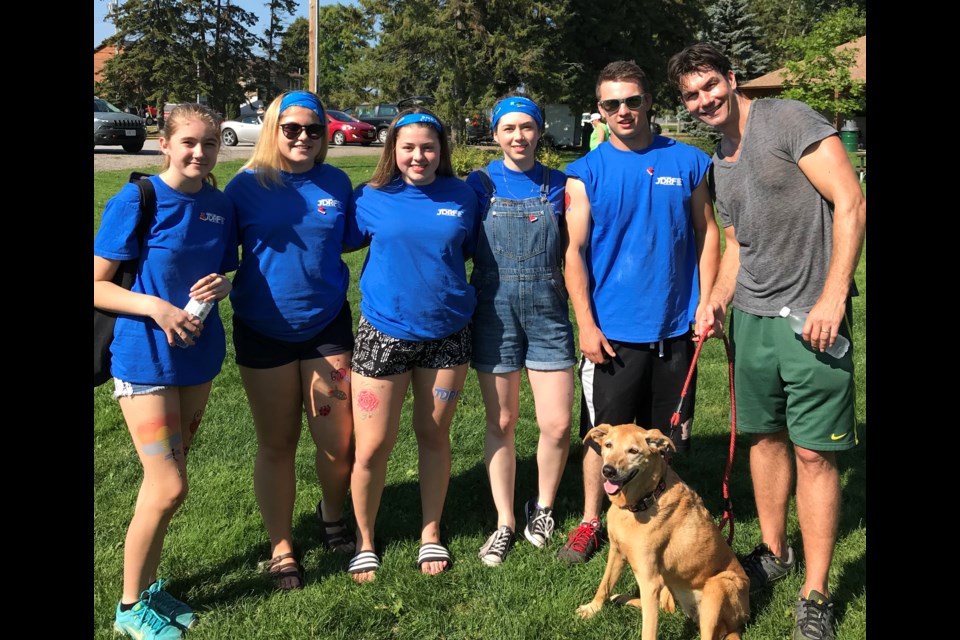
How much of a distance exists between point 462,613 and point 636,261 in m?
1.92

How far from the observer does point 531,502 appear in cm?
467

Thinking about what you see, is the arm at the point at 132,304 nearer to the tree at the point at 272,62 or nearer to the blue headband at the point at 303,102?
the blue headband at the point at 303,102

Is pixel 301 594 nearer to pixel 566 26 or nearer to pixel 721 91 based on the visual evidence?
pixel 721 91

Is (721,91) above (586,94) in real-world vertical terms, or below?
below

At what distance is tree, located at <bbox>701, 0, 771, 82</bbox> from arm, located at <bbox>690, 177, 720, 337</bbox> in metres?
45.9

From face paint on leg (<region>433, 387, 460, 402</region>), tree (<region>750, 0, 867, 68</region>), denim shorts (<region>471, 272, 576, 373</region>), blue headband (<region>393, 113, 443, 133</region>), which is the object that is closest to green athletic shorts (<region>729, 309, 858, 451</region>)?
denim shorts (<region>471, 272, 576, 373</region>)

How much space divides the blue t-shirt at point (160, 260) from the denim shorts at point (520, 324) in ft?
4.49

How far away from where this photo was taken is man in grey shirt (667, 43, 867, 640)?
3.28 metres

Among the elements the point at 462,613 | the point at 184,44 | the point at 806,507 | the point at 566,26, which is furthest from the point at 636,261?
the point at 184,44

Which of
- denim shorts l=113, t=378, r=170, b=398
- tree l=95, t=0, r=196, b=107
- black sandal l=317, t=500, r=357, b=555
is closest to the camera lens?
denim shorts l=113, t=378, r=170, b=398

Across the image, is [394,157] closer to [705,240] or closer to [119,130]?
[705,240]

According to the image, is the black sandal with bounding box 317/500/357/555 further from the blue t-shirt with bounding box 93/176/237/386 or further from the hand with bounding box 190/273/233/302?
the hand with bounding box 190/273/233/302

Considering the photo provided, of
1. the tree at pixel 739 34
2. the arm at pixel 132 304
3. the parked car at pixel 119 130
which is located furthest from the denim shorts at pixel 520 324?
the tree at pixel 739 34

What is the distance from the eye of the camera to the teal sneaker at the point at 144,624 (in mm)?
3475
